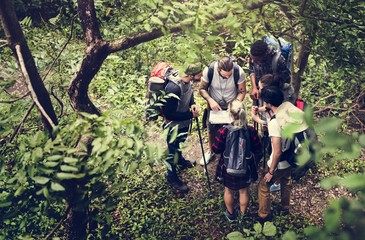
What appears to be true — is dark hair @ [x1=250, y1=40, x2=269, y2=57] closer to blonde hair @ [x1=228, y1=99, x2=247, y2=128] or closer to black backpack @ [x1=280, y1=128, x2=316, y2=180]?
blonde hair @ [x1=228, y1=99, x2=247, y2=128]

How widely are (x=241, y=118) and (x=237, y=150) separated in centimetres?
44

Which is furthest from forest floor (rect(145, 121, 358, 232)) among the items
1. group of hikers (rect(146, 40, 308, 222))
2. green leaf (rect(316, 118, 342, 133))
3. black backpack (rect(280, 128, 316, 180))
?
green leaf (rect(316, 118, 342, 133))

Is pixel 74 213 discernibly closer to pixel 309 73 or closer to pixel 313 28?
pixel 313 28

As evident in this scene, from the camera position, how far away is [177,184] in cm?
593

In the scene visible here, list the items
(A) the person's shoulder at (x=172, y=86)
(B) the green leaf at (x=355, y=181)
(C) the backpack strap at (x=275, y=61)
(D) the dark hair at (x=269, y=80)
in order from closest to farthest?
(B) the green leaf at (x=355, y=181) → (A) the person's shoulder at (x=172, y=86) → (D) the dark hair at (x=269, y=80) → (C) the backpack strap at (x=275, y=61)

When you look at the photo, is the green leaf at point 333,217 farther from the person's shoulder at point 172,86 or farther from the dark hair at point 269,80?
the dark hair at point 269,80

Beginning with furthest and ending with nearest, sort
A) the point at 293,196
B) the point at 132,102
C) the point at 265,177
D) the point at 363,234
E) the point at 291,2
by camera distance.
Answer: the point at 132,102 → the point at 293,196 → the point at 265,177 → the point at 291,2 → the point at 363,234

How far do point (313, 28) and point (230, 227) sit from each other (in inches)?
123

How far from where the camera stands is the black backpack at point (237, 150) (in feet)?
15.1

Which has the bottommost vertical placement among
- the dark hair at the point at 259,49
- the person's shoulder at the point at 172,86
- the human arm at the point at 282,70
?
the human arm at the point at 282,70

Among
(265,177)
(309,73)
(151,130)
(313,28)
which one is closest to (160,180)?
(151,130)

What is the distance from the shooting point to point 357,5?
4.01 metres

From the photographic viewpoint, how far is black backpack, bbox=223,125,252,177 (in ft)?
15.1

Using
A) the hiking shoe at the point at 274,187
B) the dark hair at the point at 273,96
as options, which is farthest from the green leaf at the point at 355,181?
the hiking shoe at the point at 274,187
